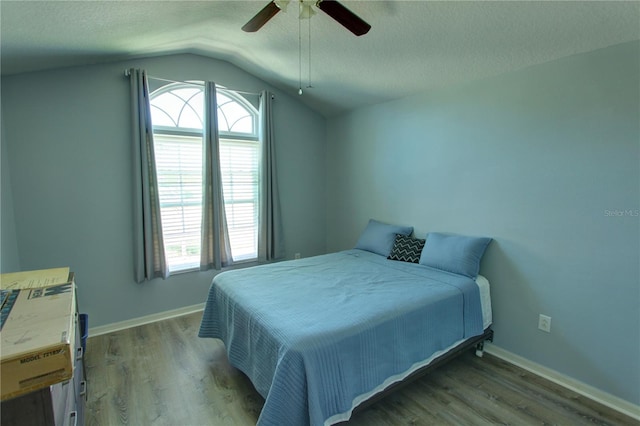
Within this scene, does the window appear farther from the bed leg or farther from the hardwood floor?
the bed leg

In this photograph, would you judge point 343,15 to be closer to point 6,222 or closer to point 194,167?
point 194,167

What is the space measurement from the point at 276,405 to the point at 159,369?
137 centimetres

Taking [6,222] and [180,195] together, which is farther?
[180,195]

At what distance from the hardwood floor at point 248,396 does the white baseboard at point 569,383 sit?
58mm

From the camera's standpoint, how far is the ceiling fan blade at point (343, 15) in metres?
1.62

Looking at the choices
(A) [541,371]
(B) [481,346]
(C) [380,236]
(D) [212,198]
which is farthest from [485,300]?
(D) [212,198]

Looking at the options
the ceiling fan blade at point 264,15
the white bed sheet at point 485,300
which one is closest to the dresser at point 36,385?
the ceiling fan blade at point 264,15

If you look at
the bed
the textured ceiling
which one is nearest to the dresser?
the bed

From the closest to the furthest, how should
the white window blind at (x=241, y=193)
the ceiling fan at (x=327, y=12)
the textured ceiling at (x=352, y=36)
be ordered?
the ceiling fan at (x=327, y=12) → the textured ceiling at (x=352, y=36) → the white window blind at (x=241, y=193)

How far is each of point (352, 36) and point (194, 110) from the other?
6.28ft

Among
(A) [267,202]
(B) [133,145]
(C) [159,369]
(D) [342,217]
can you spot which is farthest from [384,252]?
(B) [133,145]

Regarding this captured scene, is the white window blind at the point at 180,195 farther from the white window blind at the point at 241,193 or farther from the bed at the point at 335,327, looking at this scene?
the bed at the point at 335,327

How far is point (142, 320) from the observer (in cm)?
314

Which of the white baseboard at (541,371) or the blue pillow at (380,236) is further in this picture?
the blue pillow at (380,236)
